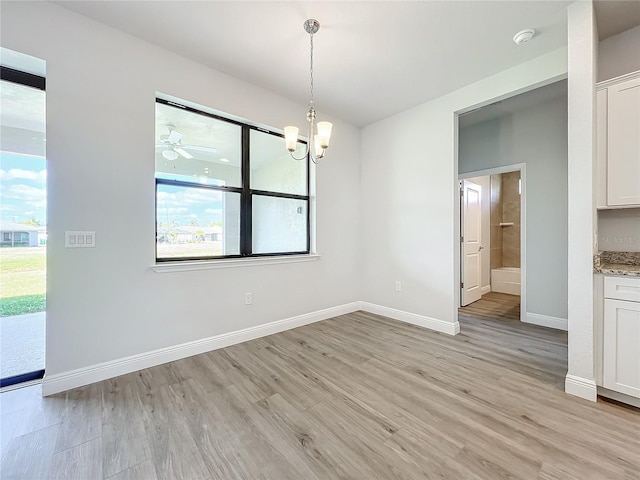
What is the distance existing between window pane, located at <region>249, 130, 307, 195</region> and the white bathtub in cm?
436

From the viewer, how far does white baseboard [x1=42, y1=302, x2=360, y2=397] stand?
2012 mm

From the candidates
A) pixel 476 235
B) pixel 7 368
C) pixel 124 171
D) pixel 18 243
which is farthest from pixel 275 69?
pixel 476 235

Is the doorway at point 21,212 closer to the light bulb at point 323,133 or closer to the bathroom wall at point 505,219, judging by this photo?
the light bulb at point 323,133

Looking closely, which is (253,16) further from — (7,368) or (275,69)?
(7,368)

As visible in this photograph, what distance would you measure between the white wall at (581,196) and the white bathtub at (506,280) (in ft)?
12.0

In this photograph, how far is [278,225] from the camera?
11.4ft

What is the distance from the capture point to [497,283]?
211 inches

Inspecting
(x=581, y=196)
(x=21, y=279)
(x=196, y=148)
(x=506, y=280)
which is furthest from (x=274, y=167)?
(x=506, y=280)

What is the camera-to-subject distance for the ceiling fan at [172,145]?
2568mm

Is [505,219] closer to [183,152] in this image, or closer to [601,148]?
[601,148]

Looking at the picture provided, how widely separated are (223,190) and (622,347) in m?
3.55

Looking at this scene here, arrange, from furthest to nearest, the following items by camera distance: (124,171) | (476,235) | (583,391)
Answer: (476,235), (124,171), (583,391)

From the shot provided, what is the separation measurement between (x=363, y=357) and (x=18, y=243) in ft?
10.1

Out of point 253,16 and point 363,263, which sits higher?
point 253,16
